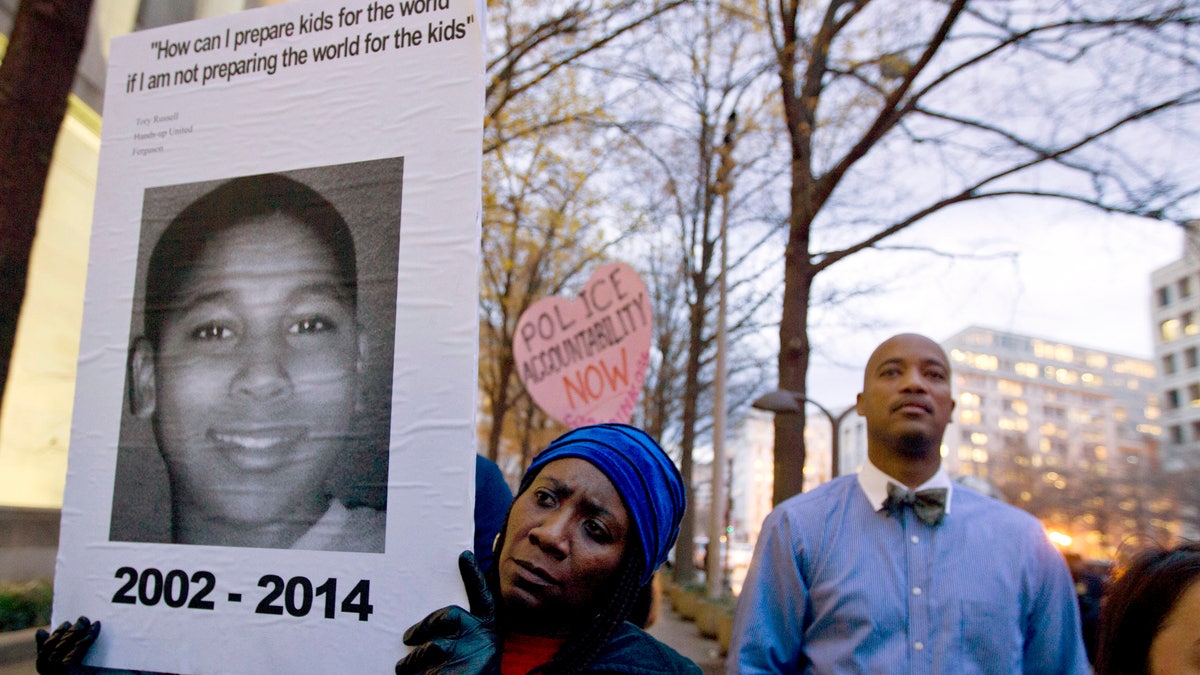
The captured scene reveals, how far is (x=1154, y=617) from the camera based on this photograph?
177 centimetres

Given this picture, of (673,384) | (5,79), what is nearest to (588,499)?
(5,79)

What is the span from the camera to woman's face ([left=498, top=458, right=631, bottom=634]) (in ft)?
5.40

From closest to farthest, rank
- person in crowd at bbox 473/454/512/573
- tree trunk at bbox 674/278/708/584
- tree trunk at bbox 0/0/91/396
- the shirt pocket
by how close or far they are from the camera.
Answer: the shirt pocket < person in crowd at bbox 473/454/512/573 < tree trunk at bbox 0/0/91/396 < tree trunk at bbox 674/278/708/584

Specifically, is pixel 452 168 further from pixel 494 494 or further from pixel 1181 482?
pixel 1181 482

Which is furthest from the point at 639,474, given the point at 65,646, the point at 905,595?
the point at 65,646

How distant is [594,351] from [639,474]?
532 cm

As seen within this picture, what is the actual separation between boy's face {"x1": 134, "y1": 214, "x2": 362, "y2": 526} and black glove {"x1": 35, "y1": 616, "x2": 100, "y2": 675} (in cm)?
35

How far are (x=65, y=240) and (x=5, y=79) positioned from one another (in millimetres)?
7140

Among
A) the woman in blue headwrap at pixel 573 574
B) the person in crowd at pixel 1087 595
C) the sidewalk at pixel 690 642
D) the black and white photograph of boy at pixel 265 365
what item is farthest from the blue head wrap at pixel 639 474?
the person in crowd at pixel 1087 595

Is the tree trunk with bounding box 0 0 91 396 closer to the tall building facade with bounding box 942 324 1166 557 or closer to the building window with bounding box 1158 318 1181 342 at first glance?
the tall building facade with bounding box 942 324 1166 557

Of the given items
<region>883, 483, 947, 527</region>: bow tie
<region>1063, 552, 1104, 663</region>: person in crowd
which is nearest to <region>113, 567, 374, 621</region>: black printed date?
<region>883, 483, 947, 527</region>: bow tie

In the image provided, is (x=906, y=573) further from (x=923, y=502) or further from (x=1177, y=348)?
(x=1177, y=348)

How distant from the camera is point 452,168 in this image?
2.14 m

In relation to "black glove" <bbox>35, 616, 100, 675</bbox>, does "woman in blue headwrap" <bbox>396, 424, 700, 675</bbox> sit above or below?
above
